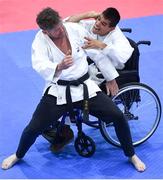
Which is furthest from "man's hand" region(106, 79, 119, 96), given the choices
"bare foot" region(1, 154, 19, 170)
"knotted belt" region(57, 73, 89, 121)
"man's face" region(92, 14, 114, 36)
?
"bare foot" region(1, 154, 19, 170)

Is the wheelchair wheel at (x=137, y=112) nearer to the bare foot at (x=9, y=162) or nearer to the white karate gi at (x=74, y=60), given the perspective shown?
the white karate gi at (x=74, y=60)

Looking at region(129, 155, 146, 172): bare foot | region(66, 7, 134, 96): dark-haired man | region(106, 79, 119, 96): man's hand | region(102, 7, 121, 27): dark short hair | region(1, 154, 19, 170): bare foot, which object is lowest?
region(129, 155, 146, 172): bare foot

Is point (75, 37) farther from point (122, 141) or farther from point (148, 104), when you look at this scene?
point (148, 104)

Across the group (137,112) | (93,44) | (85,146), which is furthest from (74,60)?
(137,112)

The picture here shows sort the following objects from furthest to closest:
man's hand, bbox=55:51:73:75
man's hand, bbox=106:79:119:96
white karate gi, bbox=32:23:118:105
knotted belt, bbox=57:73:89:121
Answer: man's hand, bbox=106:79:119:96, knotted belt, bbox=57:73:89:121, white karate gi, bbox=32:23:118:105, man's hand, bbox=55:51:73:75

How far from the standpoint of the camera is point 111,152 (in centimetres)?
396

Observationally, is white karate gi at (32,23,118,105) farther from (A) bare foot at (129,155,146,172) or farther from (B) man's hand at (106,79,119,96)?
(A) bare foot at (129,155,146,172)

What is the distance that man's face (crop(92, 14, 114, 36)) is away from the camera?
3616mm

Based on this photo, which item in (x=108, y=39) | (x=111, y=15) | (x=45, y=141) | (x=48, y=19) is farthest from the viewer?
(x=45, y=141)

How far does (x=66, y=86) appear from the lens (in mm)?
3512

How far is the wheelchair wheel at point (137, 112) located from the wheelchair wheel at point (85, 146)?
0.48 feet

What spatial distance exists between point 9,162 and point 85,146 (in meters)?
0.73

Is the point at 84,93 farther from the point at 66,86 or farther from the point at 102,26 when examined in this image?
the point at 102,26

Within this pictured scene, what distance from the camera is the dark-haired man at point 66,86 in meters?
3.41
